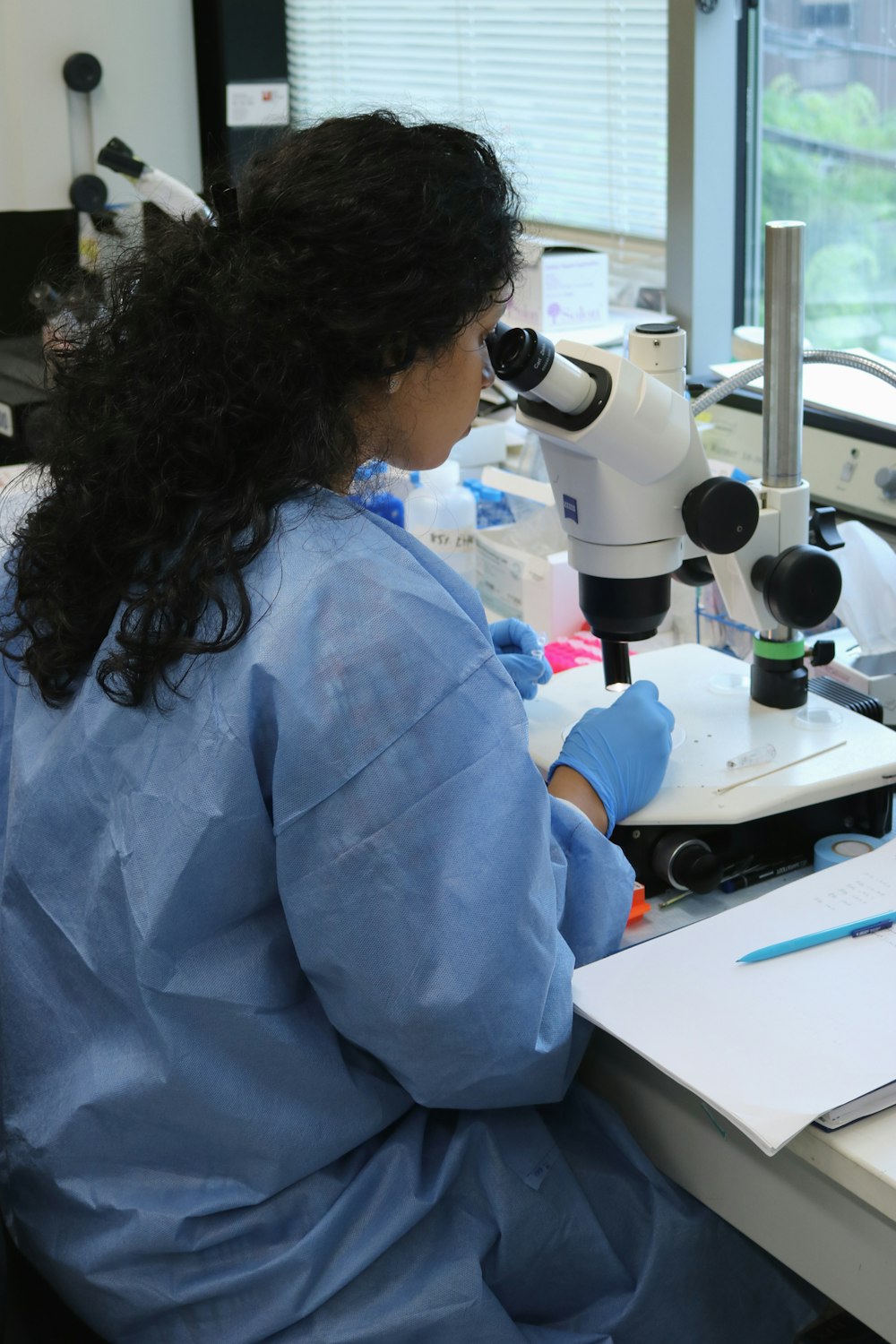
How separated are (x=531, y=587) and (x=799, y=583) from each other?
61 centimetres

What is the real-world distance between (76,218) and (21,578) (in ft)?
7.76

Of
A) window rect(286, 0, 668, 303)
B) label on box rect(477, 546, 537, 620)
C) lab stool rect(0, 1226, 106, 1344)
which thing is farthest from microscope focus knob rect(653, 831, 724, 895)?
window rect(286, 0, 668, 303)

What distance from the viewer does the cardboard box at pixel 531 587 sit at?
1.71m

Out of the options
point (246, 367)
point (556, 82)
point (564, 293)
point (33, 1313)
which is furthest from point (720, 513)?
point (556, 82)

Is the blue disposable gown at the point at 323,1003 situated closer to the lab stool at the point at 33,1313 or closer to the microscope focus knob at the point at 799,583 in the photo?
the lab stool at the point at 33,1313

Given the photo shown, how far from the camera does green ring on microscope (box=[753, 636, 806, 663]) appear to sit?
124cm

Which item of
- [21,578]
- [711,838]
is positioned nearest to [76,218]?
[21,578]

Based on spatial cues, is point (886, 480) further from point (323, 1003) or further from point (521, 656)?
point (323, 1003)

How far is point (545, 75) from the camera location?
111 inches

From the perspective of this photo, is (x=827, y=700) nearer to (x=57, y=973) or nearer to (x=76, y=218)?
(x=57, y=973)

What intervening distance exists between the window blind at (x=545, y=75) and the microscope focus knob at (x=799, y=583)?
151 cm

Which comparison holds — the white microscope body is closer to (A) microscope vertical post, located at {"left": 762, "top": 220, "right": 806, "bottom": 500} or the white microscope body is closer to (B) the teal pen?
(A) microscope vertical post, located at {"left": 762, "top": 220, "right": 806, "bottom": 500}

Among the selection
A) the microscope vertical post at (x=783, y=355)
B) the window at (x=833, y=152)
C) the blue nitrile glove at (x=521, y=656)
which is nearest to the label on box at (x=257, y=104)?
the window at (x=833, y=152)

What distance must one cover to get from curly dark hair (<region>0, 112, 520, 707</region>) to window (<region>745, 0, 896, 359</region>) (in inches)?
49.7
